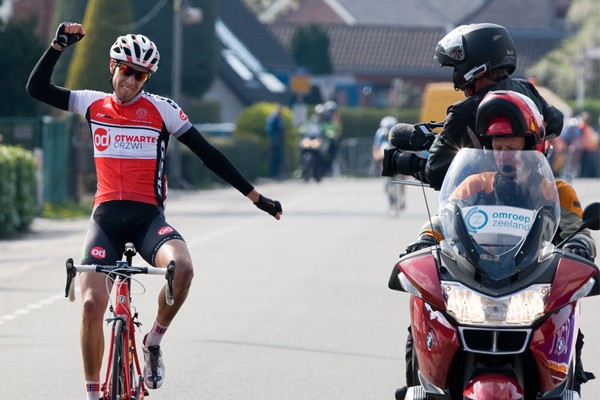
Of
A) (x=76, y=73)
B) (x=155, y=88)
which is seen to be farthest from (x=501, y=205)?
(x=155, y=88)

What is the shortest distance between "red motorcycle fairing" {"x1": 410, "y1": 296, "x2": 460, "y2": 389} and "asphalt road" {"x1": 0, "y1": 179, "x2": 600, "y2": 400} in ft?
8.88

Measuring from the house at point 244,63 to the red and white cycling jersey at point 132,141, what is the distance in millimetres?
45007

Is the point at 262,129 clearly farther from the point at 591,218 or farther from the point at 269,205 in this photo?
the point at 591,218

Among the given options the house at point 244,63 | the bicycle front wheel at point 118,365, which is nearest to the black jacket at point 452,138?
the bicycle front wheel at point 118,365

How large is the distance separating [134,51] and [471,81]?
5.33 feet

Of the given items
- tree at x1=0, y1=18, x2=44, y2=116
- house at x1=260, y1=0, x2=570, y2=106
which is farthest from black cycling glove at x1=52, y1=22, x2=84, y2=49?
house at x1=260, y1=0, x2=570, y2=106

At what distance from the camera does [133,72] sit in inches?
297

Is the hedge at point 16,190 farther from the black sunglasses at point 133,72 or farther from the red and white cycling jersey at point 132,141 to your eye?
the black sunglasses at point 133,72

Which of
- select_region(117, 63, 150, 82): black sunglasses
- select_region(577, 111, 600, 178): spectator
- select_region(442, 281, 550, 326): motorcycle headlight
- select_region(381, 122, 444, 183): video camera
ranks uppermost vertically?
select_region(117, 63, 150, 82): black sunglasses

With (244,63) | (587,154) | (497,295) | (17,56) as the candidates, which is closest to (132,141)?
(497,295)

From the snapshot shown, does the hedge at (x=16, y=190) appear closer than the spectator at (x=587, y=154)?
Yes

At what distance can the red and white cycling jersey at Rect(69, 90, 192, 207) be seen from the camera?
7582mm

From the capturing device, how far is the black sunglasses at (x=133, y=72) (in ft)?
24.6

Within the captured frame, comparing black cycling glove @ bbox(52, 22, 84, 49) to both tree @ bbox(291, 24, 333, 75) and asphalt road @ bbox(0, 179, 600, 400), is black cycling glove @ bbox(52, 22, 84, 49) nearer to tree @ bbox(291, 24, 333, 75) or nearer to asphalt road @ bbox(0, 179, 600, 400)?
asphalt road @ bbox(0, 179, 600, 400)
